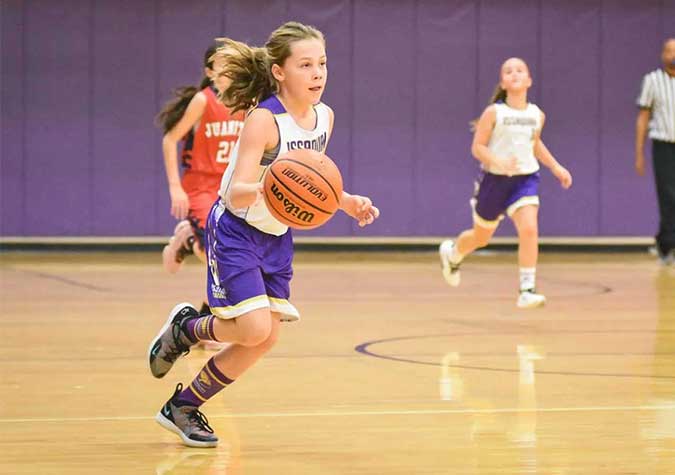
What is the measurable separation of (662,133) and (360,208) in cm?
741

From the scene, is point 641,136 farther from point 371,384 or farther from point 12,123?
point 371,384

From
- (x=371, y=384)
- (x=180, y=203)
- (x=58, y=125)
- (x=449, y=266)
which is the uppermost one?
(x=58, y=125)

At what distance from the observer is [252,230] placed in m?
4.18

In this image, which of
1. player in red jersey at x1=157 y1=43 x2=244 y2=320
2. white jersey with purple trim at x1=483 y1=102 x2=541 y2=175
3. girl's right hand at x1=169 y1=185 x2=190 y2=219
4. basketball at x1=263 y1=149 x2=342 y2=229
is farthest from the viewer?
white jersey with purple trim at x1=483 y1=102 x2=541 y2=175

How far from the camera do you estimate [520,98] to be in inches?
319

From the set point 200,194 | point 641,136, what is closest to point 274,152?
point 200,194

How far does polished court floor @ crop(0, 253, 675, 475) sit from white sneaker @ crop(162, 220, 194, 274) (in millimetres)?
411

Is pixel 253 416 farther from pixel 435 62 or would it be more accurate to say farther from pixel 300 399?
pixel 435 62

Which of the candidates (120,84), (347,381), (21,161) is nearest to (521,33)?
(120,84)

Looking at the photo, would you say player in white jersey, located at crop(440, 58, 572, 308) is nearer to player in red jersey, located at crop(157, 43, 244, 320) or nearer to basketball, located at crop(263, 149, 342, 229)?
player in red jersey, located at crop(157, 43, 244, 320)

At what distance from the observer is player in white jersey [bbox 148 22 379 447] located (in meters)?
4.09

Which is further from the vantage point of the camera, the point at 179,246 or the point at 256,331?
the point at 179,246

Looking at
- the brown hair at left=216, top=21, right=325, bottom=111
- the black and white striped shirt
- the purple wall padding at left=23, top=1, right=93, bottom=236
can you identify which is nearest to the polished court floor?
the brown hair at left=216, top=21, right=325, bottom=111

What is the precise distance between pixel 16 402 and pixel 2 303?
3437 mm
